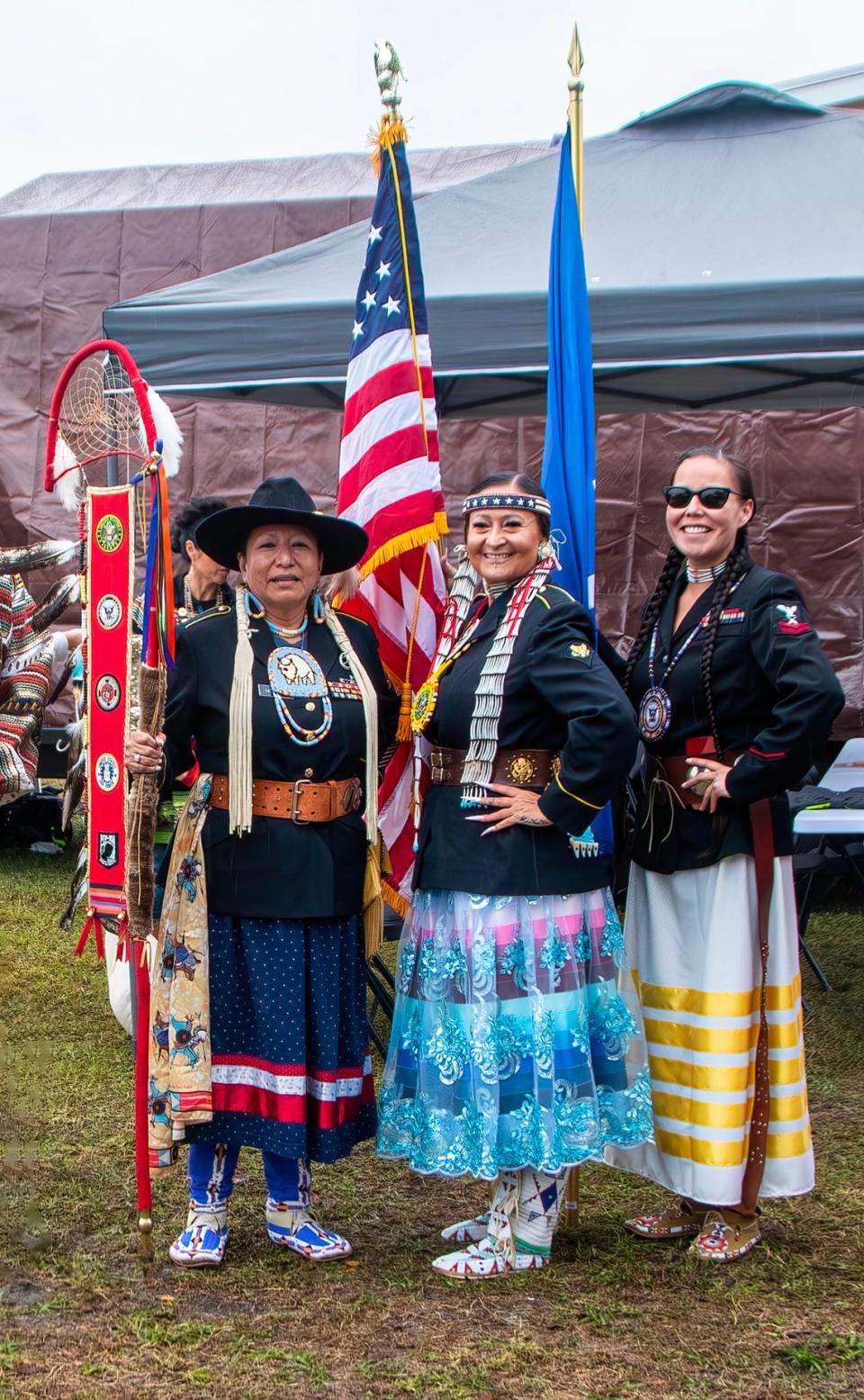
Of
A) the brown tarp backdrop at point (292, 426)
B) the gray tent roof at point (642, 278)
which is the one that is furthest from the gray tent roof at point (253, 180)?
the gray tent roof at point (642, 278)

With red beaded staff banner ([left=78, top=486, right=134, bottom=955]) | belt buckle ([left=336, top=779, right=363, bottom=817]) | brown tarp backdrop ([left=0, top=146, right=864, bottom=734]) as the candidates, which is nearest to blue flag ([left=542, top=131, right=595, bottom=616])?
belt buckle ([left=336, top=779, right=363, bottom=817])

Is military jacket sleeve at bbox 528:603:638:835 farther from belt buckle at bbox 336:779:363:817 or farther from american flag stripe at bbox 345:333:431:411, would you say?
american flag stripe at bbox 345:333:431:411

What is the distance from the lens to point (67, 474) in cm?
333

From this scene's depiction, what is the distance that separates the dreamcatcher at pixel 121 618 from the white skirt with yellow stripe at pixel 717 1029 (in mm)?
1175

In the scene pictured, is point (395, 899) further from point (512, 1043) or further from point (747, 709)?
point (747, 709)

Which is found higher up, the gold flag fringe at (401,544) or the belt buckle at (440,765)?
the gold flag fringe at (401,544)

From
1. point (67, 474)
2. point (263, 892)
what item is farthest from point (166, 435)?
point (263, 892)

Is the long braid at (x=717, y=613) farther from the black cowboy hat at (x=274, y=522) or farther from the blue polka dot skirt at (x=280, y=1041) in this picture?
the blue polka dot skirt at (x=280, y=1041)

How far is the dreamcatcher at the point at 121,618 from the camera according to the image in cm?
301

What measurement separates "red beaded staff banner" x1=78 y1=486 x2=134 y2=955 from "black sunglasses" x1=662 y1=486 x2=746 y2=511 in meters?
1.26

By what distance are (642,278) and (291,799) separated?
98.8 inches

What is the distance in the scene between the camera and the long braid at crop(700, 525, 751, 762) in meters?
3.10

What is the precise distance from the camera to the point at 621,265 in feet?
15.6

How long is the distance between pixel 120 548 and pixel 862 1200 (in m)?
2.46
